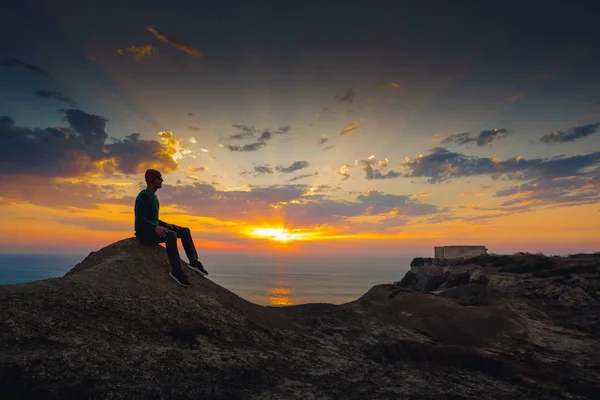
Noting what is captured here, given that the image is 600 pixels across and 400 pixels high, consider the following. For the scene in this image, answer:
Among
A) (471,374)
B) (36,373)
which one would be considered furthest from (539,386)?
(36,373)

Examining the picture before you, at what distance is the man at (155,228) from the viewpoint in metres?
11.1

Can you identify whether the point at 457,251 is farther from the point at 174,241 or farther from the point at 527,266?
the point at 174,241

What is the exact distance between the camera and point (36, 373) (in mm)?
6172

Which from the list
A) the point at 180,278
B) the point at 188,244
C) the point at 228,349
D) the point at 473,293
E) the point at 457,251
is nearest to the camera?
the point at 228,349

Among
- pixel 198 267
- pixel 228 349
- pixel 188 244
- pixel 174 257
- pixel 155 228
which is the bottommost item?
pixel 228 349

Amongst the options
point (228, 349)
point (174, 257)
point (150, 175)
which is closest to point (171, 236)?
point (174, 257)

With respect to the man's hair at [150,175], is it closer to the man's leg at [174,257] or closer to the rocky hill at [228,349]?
the man's leg at [174,257]

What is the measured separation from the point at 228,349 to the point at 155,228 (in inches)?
185

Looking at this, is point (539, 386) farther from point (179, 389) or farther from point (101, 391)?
point (101, 391)

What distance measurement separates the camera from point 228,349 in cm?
905

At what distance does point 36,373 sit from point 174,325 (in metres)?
3.36

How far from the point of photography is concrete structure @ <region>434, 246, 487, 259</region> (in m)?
75.0

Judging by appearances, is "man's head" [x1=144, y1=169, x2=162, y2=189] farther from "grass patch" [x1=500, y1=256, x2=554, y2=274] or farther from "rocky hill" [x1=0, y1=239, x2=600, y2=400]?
"grass patch" [x1=500, y1=256, x2=554, y2=274]

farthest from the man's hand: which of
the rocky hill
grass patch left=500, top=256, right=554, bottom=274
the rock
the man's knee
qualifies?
grass patch left=500, top=256, right=554, bottom=274
